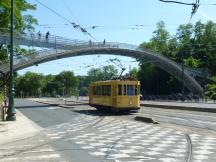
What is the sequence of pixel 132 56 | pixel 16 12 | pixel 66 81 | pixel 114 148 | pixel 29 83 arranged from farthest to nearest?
1. pixel 29 83
2. pixel 66 81
3. pixel 132 56
4. pixel 16 12
5. pixel 114 148

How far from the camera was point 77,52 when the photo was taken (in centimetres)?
7662

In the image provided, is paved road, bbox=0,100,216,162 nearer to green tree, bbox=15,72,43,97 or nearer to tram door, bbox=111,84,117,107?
Answer: tram door, bbox=111,84,117,107

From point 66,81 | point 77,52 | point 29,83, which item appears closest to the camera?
point 77,52

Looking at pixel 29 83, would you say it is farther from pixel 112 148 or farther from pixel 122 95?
pixel 112 148

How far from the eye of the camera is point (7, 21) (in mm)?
36344

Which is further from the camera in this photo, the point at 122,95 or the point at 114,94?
the point at 114,94

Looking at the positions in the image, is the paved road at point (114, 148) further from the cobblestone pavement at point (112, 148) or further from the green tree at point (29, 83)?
the green tree at point (29, 83)

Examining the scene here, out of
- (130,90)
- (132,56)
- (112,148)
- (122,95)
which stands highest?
(132,56)

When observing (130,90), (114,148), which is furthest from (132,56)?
(114,148)

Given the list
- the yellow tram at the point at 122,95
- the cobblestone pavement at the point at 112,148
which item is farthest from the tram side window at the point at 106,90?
the cobblestone pavement at the point at 112,148

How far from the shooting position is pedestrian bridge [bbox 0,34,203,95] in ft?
210

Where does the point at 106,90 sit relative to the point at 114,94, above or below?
above

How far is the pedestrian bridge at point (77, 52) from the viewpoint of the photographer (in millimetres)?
64037

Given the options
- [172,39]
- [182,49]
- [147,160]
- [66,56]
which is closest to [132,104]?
[147,160]
